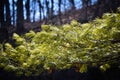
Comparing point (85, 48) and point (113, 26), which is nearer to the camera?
point (113, 26)

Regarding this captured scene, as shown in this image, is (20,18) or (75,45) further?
(20,18)

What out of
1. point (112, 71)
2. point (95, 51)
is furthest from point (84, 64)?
point (112, 71)

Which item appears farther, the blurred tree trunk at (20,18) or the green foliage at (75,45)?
the blurred tree trunk at (20,18)

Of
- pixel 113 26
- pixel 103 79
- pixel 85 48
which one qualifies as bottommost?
pixel 103 79

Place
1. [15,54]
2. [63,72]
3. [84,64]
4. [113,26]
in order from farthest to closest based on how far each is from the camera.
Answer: [63,72] → [15,54] → [84,64] → [113,26]

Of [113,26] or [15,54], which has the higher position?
[113,26]

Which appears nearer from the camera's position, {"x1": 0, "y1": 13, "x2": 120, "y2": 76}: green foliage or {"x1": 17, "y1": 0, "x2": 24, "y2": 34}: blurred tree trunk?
{"x1": 0, "y1": 13, "x2": 120, "y2": 76}: green foliage

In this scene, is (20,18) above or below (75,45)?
below

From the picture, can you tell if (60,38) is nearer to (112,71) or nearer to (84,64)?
(84,64)
